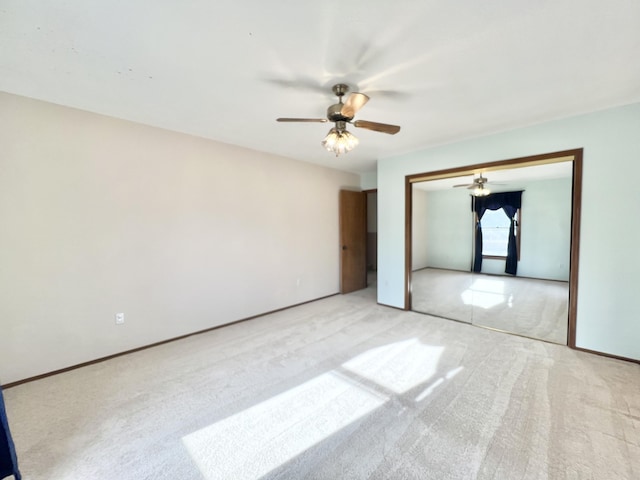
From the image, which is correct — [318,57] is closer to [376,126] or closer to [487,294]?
[376,126]

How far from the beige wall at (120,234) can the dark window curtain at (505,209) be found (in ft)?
9.69

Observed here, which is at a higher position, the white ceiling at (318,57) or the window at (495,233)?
the white ceiling at (318,57)

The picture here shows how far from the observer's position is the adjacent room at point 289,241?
1.53m

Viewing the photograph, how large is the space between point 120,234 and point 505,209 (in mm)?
4756

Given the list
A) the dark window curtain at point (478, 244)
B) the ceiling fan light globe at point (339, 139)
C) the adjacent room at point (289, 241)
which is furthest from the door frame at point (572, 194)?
the ceiling fan light globe at point (339, 139)

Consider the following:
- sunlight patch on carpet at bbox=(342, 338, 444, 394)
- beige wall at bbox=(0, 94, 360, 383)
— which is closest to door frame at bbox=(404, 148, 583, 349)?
sunlight patch on carpet at bbox=(342, 338, 444, 394)

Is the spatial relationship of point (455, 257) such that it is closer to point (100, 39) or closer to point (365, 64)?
point (365, 64)

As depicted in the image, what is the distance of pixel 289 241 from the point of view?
14.4 feet

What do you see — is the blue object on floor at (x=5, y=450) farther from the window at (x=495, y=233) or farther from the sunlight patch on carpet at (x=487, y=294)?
the window at (x=495, y=233)

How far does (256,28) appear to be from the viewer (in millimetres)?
1520

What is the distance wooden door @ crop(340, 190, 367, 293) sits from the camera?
523 cm

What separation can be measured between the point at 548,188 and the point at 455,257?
1.42 meters

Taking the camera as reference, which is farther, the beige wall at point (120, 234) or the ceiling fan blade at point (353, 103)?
the beige wall at point (120, 234)

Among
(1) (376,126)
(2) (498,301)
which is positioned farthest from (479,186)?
(1) (376,126)
